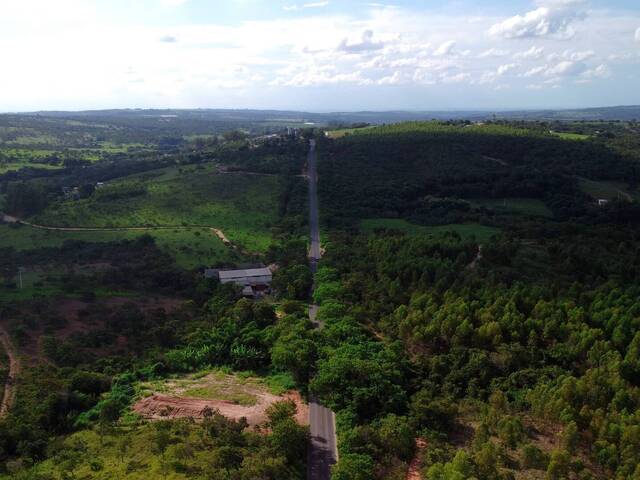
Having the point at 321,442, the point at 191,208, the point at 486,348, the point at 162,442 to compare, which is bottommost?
the point at 321,442

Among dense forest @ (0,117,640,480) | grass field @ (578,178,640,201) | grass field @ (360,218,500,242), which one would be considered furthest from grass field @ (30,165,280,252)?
grass field @ (578,178,640,201)

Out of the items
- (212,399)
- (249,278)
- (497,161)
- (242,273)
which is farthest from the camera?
(497,161)

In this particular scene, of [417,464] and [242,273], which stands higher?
[242,273]

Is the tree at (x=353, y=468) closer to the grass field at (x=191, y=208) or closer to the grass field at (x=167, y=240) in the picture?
the grass field at (x=167, y=240)

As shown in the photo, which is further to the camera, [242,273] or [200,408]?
[242,273]

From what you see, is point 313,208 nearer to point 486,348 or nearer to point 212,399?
point 486,348

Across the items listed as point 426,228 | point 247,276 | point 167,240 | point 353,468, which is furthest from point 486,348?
A: point 167,240

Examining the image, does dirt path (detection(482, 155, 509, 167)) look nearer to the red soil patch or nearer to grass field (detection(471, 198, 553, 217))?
grass field (detection(471, 198, 553, 217))
